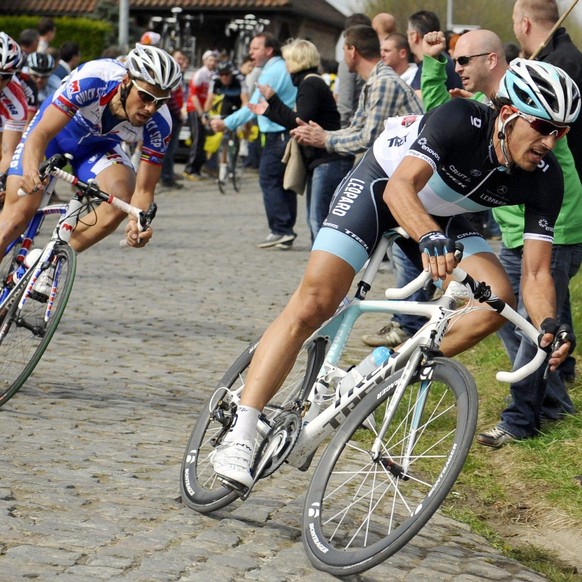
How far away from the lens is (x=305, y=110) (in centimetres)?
1261

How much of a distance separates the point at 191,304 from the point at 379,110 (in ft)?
8.39

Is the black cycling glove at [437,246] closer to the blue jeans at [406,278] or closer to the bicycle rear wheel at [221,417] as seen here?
the bicycle rear wheel at [221,417]

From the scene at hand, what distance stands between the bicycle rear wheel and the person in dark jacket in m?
6.70

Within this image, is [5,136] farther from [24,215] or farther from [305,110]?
[305,110]

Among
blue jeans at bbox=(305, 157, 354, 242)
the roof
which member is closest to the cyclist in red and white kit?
blue jeans at bbox=(305, 157, 354, 242)

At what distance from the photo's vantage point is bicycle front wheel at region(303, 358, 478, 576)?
14.6 feet

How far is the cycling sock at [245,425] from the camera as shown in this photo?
5062 millimetres

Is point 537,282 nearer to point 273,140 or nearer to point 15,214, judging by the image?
point 15,214

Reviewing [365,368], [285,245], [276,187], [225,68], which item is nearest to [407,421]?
[365,368]

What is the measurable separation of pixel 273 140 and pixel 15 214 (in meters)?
7.44

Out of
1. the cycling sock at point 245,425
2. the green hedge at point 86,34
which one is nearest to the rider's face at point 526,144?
the cycling sock at point 245,425

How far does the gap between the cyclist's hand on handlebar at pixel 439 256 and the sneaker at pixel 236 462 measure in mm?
1122

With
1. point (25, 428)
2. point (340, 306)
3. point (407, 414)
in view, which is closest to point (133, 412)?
point (25, 428)

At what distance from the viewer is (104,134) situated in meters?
7.57
